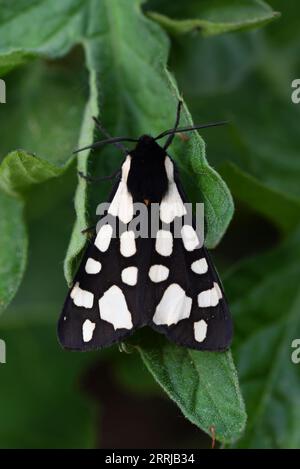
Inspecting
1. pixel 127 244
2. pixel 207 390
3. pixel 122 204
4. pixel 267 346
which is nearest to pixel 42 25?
pixel 122 204

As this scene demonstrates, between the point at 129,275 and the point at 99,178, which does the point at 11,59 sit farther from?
the point at 129,275

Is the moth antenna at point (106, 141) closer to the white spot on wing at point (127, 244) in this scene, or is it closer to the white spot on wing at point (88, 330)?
the white spot on wing at point (127, 244)

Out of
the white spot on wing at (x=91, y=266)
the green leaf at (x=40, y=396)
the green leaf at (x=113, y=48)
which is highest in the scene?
the green leaf at (x=113, y=48)

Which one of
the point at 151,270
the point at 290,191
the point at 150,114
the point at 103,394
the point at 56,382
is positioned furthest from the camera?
the point at 103,394

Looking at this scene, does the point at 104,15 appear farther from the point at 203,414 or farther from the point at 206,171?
the point at 203,414

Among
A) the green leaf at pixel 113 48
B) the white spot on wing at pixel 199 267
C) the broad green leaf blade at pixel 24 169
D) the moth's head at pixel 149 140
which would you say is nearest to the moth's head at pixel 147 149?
the moth's head at pixel 149 140

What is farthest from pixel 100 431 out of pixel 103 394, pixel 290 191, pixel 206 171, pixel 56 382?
pixel 206 171
